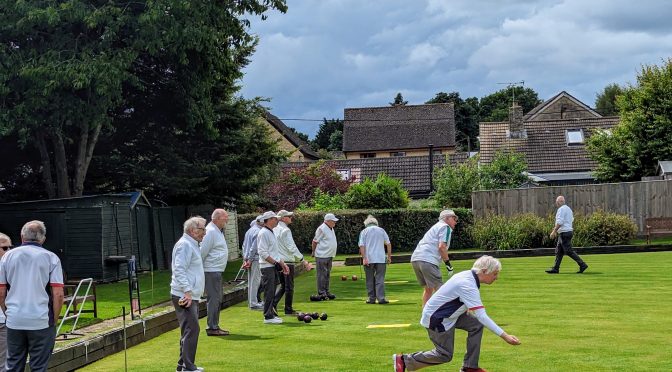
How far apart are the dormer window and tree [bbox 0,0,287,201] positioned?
32948 mm

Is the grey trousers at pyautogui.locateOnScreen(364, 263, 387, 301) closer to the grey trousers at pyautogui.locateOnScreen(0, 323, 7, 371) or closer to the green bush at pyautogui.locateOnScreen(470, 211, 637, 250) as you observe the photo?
the grey trousers at pyautogui.locateOnScreen(0, 323, 7, 371)

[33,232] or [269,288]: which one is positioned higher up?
[33,232]

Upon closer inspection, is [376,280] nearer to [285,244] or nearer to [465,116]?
[285,244]

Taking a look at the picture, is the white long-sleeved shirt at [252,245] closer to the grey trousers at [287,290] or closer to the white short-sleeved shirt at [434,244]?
the grey trousers at [287,290]

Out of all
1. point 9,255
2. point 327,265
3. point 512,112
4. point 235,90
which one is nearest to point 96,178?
point 235,90

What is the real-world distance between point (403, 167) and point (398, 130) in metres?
23.5

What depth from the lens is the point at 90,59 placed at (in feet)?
72.4

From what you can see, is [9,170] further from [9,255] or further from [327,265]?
[9,255]

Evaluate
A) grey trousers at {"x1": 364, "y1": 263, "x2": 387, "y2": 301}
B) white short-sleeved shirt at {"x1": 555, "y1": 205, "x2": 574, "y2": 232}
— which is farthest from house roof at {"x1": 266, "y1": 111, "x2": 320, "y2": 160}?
grey trousers at {"x1": 364, "y1": 263, "x2": 387, "y2": 301}

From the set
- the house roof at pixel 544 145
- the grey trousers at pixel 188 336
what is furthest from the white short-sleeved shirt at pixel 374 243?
the house roof at pixel 544 145

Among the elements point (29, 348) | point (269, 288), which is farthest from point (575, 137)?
point (29, 348)

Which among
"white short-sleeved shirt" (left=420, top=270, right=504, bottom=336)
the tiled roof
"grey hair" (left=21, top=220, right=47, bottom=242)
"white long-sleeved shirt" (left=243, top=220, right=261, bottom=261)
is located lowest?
"white short-sleeved shirt" (left=420, top=270, right=504, bottom=336)

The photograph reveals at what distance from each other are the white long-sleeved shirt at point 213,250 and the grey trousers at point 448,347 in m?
4.83

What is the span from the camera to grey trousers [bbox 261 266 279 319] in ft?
47.3
